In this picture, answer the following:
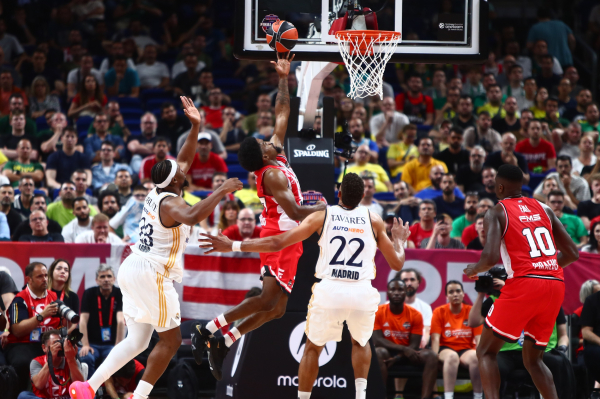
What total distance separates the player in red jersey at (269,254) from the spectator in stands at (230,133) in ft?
22.0

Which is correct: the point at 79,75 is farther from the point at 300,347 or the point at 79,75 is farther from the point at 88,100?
the point at 300,347

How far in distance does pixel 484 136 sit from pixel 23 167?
808 centimetres

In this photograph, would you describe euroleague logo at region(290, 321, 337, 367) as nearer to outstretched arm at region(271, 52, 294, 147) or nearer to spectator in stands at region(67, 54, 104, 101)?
→ outstretched arm at region(271, 52, 294, 147)

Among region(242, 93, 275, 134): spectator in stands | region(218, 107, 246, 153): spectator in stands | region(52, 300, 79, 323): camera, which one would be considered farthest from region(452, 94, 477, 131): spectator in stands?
region(52, 300, 79, 323): camera

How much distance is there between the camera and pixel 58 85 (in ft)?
52.8

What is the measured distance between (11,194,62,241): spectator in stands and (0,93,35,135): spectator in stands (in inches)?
126

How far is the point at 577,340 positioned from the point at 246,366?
Answer: 14.5ft

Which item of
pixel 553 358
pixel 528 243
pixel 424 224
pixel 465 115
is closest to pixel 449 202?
pixel 424 224

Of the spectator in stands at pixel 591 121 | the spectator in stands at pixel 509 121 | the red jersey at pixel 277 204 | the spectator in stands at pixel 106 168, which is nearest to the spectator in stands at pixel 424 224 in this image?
the spectator in stands at pixel 509 121

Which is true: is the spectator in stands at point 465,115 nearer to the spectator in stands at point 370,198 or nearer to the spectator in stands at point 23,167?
the spectator in stands at point 370,198

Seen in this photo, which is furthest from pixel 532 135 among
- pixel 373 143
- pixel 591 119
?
pixel 373 143

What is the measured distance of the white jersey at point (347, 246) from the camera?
7.22m

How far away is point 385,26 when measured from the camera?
838 cm

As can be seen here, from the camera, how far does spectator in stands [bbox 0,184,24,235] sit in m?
11.6
